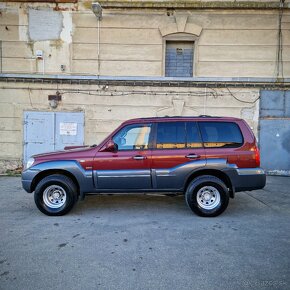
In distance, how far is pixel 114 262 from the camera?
3361 millimetres

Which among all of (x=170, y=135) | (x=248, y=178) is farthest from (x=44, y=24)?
(x=248, y=178)

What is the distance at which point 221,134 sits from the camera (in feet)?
17.3

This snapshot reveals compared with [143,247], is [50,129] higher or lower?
higher

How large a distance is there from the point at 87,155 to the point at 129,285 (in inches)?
114

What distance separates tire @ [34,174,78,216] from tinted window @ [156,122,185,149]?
200 cm

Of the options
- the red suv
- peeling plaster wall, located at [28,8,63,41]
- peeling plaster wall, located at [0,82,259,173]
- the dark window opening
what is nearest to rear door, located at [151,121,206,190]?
the red suv

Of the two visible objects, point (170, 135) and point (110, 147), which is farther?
point (170, 135)

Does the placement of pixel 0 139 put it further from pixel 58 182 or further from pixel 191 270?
pixel 191 270

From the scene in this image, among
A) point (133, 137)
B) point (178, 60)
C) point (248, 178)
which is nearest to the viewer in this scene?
point (248, 178)

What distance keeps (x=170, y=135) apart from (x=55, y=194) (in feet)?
8.84

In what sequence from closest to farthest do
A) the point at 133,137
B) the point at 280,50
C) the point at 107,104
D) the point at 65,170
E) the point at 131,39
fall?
the point at 65,170, the point at 133,137, the point at 280,50, the point at 131,39, the point at 107,104

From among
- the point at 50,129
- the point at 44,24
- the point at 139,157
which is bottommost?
the point at 139,157

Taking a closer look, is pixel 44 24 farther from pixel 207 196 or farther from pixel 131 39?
pixel 207 196

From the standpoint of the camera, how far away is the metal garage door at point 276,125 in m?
9.94
